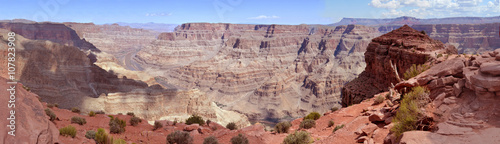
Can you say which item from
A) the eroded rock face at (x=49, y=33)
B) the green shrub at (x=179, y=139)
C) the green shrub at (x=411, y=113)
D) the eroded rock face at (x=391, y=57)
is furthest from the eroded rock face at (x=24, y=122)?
the eroded rock face at (x=49, y=33)

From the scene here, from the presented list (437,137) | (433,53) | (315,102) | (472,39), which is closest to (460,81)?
(437,137)

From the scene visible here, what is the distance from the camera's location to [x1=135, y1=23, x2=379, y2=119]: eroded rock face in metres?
79.5

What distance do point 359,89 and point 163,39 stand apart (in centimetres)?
14931

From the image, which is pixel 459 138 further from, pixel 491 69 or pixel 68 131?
pixel 68 131

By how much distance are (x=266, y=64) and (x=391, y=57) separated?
3678 inches

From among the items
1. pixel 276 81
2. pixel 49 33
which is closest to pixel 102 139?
pixel 276 81

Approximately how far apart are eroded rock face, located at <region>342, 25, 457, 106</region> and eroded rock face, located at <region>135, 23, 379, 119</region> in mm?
45325

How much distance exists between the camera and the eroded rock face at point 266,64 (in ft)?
261

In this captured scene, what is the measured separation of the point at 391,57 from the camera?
20.8 m

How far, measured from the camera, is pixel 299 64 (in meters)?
111

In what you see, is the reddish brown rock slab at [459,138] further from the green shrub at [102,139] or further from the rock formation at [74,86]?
the rock formation at [74,86]

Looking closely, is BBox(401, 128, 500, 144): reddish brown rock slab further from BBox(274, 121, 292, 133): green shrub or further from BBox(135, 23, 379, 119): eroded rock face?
BBox(135, 23, 379, 119): eroded rock face

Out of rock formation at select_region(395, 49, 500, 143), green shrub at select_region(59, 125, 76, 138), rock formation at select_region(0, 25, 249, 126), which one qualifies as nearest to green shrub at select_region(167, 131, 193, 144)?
green shrub at select_region(59, 125, 76, 138)

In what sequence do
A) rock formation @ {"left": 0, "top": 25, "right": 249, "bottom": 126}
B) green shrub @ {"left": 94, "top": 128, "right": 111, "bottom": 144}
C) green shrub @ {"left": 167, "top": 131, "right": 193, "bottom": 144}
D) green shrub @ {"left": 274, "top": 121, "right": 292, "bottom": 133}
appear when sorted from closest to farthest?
green shrub @ {"left": 94, "top": 128, "right": 111, "bottom": 144}, green shrub @ {"left": 167, "top": 131, "right": 193, "bottom": 144}, green shrub @ {"left": 274, "top": 121, "right": 292, "bottom": 133}, rock formation @ {"left": 0, "top": 25, "right": 249, "bottom": 126}
